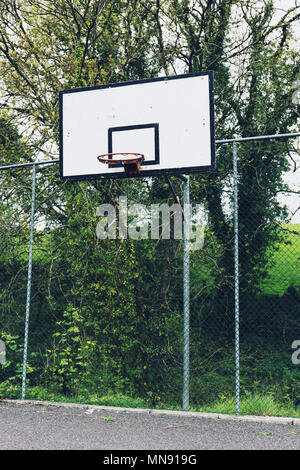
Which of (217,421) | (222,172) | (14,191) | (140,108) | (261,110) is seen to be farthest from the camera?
(261,110)

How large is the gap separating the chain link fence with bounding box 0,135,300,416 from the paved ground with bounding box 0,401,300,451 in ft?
4.46

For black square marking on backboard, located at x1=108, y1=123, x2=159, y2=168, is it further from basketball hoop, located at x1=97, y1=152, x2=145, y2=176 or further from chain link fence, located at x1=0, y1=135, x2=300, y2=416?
chain link fence, located at x1=0, y1=135, x2=300, y2=416

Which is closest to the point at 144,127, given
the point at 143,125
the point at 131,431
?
the point at 143,125

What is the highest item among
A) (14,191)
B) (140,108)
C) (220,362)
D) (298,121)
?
(298,121)

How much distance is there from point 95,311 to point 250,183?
359 centimetres

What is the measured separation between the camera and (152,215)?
7.87 metres

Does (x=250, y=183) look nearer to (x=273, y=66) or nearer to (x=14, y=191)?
(x=273, y=66)

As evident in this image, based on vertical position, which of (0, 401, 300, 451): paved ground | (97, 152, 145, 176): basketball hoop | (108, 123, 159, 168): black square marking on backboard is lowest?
(0, 401, 300, 451): paved ground

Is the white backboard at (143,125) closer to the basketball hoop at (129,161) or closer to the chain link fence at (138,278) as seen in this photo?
the basketball hoop at (129,161)

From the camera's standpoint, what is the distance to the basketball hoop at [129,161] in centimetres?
517

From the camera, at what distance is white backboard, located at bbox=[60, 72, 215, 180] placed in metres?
5.07

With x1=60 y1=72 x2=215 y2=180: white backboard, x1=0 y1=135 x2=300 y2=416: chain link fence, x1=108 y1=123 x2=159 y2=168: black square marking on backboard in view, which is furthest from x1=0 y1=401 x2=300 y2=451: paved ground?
x1=108 y1=123 x2=159 y2=168: black square marking on backboard

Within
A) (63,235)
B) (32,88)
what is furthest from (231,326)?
(32,88)

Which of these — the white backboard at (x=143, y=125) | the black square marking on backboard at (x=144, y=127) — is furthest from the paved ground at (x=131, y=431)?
the black square marking on backboard at (x=144, y=127)
